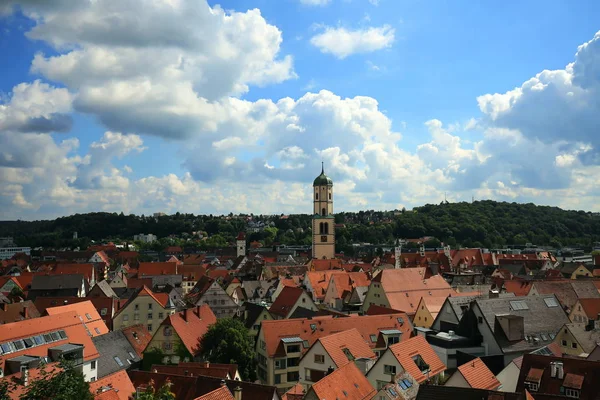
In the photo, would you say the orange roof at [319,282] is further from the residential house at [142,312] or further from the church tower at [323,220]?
the church tower at [323,220]

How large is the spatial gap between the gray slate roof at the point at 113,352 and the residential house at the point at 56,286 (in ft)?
115

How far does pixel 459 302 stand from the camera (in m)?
45.2

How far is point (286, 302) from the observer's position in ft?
183

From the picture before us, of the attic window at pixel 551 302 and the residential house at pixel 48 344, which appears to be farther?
the attic window at pixel 551 302

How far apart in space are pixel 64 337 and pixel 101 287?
34.5m

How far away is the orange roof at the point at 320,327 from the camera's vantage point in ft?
128

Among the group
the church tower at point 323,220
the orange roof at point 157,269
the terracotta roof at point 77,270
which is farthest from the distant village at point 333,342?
the church tower at point 323,220

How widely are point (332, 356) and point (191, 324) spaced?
1449 centimetres

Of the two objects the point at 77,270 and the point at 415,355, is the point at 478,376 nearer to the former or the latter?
the point at 415,355

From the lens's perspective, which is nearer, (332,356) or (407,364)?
(407,364)

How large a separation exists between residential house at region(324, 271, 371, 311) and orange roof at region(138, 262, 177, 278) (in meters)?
39.5

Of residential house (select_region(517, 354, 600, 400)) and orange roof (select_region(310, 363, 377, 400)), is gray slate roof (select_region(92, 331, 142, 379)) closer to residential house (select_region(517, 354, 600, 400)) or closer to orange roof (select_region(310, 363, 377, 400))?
orange roof (select_region(310, 363, 377, 400))

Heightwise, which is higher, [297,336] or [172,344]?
[297,336]

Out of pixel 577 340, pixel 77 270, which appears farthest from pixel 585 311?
pixel 77 270
